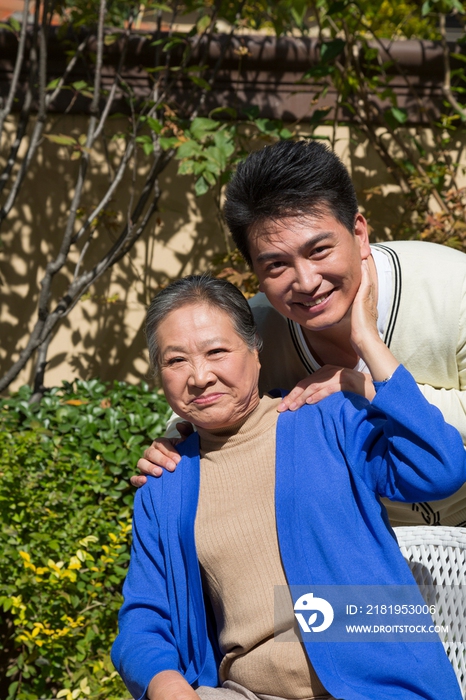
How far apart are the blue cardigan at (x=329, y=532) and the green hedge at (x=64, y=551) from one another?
2.95 ft

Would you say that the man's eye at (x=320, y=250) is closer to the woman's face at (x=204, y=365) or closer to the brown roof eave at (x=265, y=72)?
the woman's face at (x=204, y=365)

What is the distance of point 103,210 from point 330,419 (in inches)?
111

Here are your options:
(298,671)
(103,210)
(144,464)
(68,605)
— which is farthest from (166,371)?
(103,210)

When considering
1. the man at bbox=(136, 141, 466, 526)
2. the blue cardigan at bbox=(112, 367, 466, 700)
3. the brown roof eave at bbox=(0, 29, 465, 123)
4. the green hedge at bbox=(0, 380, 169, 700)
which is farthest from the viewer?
the brown roof eave at bbox=(0, 29, 465, 123)

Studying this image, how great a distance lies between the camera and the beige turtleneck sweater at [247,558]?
5.79 feet

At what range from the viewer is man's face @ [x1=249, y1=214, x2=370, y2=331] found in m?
1.88

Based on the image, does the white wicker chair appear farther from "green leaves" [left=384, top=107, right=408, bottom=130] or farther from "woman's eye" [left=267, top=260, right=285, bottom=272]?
"green leaves" [left=384, top=107, right=408, bottom=130]

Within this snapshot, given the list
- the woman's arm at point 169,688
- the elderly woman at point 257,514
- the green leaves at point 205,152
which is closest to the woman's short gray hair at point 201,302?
the elderly woman at point 257,514

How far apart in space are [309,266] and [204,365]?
14.3 inches

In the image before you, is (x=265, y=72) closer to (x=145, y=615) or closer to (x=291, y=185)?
(x=291, y=185)

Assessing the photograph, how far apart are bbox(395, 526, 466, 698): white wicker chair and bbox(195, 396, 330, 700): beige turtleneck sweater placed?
0.52 meters

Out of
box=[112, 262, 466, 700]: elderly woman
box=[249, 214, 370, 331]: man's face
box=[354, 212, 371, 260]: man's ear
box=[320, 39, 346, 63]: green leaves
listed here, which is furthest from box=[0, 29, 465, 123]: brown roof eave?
box=[112, 262, 466, 700]: elderly woman

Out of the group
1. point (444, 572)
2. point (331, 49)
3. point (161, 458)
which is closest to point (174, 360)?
point (161, 458)

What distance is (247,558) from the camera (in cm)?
185
